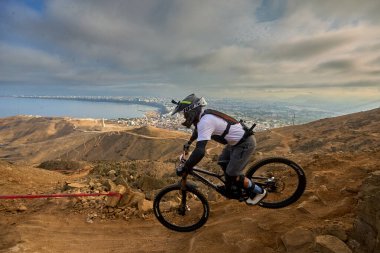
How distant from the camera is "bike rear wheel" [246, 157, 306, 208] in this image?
28.8 ft

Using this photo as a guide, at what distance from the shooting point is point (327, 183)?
1095 centimetres

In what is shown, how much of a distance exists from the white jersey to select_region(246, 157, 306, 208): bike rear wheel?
1136mm

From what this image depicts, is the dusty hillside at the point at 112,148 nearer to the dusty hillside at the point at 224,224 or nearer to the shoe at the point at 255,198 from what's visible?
the dusty hillside at the point at 224,224

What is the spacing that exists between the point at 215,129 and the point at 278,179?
2600mm

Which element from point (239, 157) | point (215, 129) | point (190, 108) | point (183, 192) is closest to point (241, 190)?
point (239, 157)

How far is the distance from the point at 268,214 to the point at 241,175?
1.60 m

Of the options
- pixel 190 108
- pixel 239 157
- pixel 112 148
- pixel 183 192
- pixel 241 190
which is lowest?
pixel 112 148

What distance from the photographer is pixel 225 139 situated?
27.2 feet

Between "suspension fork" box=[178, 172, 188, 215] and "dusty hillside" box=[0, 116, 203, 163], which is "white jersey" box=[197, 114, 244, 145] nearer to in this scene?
"suspension fork" box=[178, 172, 188, 215]

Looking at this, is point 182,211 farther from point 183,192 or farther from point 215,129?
point 215,129

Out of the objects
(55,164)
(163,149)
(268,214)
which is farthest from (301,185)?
(163,149)

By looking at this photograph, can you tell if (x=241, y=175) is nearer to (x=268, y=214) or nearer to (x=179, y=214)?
(x=268, y=214)

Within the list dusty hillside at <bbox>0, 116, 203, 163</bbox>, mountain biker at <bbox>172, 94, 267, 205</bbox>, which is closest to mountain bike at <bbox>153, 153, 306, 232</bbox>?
mountain biker at <bbox>172, 94, 267, 205</bbox>

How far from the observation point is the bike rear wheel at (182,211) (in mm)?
8977
